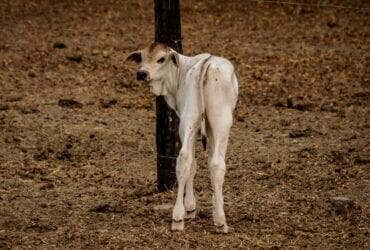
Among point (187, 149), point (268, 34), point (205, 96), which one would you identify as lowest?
point (268, 34)

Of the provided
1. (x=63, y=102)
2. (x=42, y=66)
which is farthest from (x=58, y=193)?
(x=42, y=66)

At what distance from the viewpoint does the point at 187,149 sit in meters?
6.68

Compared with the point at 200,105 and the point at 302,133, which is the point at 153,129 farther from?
the point at 200,105

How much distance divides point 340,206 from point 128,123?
14.2 ft

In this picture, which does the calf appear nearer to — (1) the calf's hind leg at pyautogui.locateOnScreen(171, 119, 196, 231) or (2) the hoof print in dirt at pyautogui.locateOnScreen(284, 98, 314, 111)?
(1) the calf's hind leg at pyautogui.locateOnScreen(171, 119, 196, 231)

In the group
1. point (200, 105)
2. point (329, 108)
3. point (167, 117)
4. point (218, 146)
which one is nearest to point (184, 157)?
point (218, 146)

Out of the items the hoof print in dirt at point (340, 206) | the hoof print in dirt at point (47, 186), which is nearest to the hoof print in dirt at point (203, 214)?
the hoof print in dirt at point (340, 206)

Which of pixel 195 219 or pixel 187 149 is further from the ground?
pixel 187 149

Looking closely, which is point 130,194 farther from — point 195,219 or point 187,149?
point 187,149

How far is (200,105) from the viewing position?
669 cm

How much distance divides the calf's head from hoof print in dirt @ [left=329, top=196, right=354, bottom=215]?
81.8 inches

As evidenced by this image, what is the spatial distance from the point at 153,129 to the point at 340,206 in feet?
13.0

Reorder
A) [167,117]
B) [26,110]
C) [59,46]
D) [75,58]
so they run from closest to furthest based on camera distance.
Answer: [167,117] < [26,110] < [75,58] < [59,46]

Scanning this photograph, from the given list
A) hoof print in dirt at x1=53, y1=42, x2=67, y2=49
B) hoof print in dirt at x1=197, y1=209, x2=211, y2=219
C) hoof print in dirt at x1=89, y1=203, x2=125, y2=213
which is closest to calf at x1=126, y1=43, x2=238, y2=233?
hoof print in dirt at x1=197, y1=209, x2=211, y2=219
